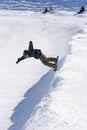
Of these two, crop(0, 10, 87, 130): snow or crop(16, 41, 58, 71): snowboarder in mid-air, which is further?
crop(16, 41, 58, 71): snowboarder in mid-air

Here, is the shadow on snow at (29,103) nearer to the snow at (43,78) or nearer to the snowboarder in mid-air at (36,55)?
the snow at (43,78)

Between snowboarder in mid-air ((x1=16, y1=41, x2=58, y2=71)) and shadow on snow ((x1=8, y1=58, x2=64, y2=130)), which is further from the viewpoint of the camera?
snowboarder in mid-air ((x1=16, y1=41, x2=58, y2=71))

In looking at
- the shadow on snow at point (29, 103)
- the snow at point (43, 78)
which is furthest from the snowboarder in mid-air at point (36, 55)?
the shadow on snow at point (29, 103)

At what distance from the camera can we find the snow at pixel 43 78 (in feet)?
31.9

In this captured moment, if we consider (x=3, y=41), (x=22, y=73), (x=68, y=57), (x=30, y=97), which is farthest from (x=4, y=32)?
(x=30, y=97)

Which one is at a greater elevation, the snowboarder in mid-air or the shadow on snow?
the snowboarder in mid-air

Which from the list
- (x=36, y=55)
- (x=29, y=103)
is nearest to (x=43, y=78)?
(x=36, y=55)

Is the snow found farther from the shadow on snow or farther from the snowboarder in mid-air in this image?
the snowboarder in mid-air

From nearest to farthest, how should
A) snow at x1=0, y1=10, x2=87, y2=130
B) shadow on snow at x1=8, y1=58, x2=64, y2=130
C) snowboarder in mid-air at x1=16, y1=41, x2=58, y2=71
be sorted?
1. snow at x1=0, y1=10, x2=87, y2=130
2. shadow on snow at x1=8, y1=58, x2=64, y2=130
3. snowboarder in mid-air at x1=16, y1=41, x2=58, y2=71

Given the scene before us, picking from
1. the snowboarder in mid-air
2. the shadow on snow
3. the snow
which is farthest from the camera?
the snowboarder in mid-air

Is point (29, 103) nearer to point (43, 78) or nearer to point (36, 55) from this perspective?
point (36, 55)

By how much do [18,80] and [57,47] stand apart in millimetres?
8211

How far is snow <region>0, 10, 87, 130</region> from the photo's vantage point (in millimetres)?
9711

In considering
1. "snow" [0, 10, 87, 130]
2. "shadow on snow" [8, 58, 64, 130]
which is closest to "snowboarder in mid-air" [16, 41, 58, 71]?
"snow" [0, 10, 87, 130]
